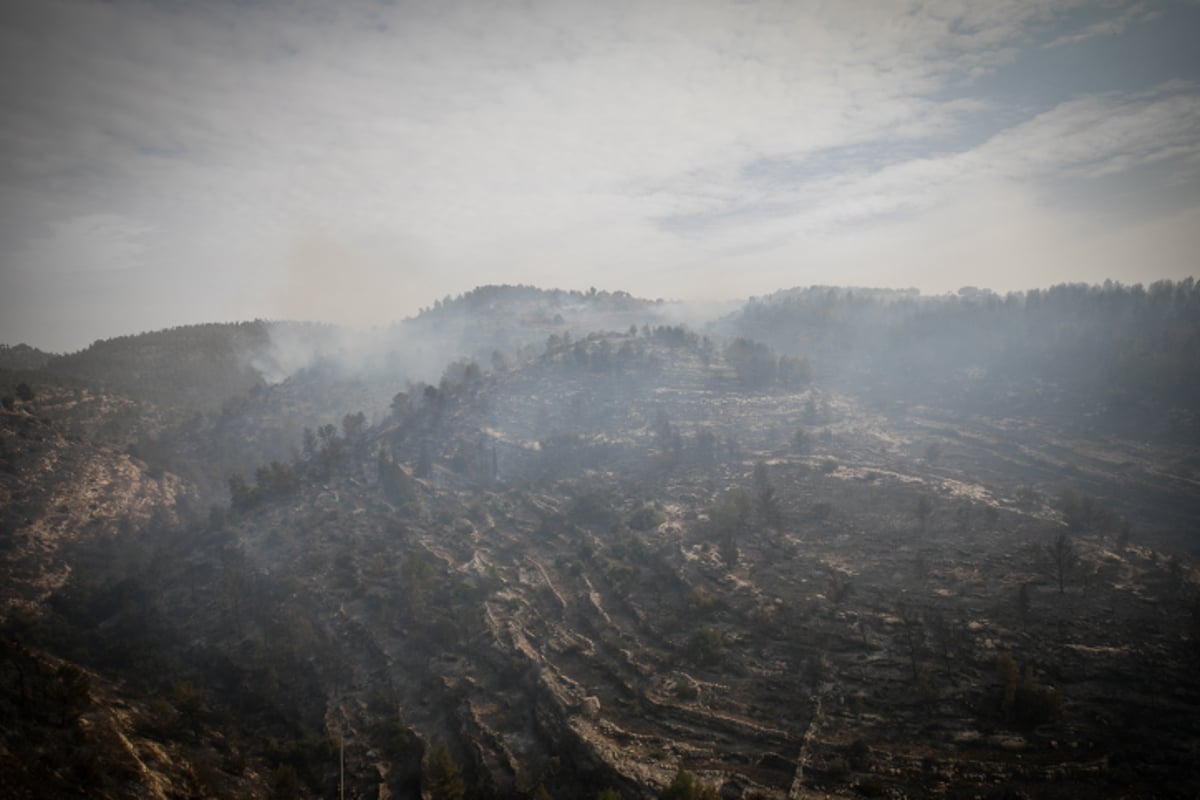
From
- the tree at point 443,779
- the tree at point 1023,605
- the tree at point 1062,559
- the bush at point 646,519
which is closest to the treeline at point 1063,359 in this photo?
the tree at point 1062,559

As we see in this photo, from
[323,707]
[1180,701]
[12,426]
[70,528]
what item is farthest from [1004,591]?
[12,426]

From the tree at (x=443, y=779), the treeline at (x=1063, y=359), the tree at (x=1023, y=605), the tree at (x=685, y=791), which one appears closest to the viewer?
the tree at (x=685, y=791)

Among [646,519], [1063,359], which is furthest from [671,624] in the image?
[1063,359]

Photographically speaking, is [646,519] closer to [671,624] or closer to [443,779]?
[671,624]

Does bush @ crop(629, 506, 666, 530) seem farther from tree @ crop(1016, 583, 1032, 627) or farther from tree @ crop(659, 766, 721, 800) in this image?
tree @ crop(659, 766, 721, 800)

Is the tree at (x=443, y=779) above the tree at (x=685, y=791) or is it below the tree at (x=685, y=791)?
below

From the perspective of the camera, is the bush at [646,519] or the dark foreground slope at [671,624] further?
the bush at [646,519]

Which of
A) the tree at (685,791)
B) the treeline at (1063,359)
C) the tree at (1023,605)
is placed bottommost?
the tree at (685,791)

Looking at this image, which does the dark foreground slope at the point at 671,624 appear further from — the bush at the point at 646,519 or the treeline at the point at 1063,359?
the treeline at the point at 1063,359

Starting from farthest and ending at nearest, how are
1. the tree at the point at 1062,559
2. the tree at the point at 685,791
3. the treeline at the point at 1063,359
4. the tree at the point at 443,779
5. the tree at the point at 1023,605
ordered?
1. the treeline at the point at 1063,359
2. the tree at the point at 1062,559
3. the tree at the point at 1023,605
4. the tree at the point at 443,779
5. the tree at the point at 685,791

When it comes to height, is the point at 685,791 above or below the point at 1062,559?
below
